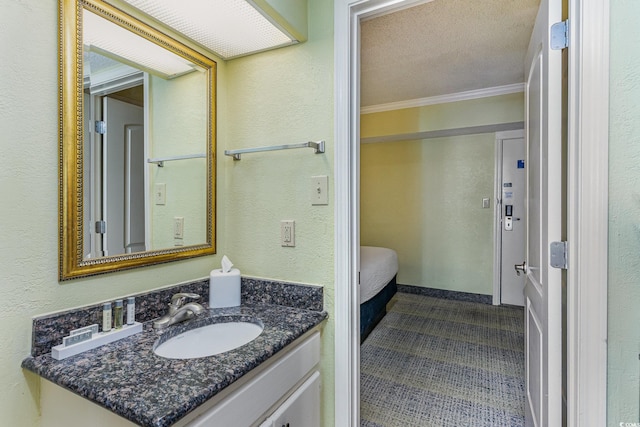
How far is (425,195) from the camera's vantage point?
13.5 feet

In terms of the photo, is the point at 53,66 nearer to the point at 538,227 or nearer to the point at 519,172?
the point at 538,227

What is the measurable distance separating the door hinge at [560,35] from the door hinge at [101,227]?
1611 mm

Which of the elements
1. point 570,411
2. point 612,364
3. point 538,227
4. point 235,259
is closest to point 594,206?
point 538,227

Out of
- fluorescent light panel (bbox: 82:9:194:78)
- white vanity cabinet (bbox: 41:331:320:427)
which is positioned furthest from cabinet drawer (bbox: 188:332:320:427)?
fluorescent light panel (bbox: 82:9:194:78)

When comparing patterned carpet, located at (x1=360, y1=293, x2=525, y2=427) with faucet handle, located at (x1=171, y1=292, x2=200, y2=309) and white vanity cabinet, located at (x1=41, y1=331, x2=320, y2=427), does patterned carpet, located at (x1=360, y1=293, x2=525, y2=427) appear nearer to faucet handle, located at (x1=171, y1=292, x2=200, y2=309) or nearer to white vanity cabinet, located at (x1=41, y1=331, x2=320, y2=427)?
white vanity cabinet, located at (x1=41, y1=331, x2=320, y2=427)

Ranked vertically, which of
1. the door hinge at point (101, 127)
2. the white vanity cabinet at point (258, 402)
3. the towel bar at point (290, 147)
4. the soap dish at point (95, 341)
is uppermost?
the door hinge at point (101, 127)

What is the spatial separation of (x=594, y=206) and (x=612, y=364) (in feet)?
1.48

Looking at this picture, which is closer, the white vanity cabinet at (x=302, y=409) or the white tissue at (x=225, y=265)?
the white vanity cabinet at (x=302, y=409)

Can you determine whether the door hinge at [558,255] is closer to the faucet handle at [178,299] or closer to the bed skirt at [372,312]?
the faucet handle at [178,299]

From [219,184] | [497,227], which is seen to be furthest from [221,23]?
[497,227]

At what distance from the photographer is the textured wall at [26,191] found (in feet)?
2.72

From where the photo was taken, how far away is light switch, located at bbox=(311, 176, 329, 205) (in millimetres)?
1295

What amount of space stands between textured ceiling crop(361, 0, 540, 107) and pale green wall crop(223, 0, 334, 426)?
761 millimetres

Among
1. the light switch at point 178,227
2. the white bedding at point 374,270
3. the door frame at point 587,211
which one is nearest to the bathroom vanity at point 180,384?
the light switch at point 178,227
